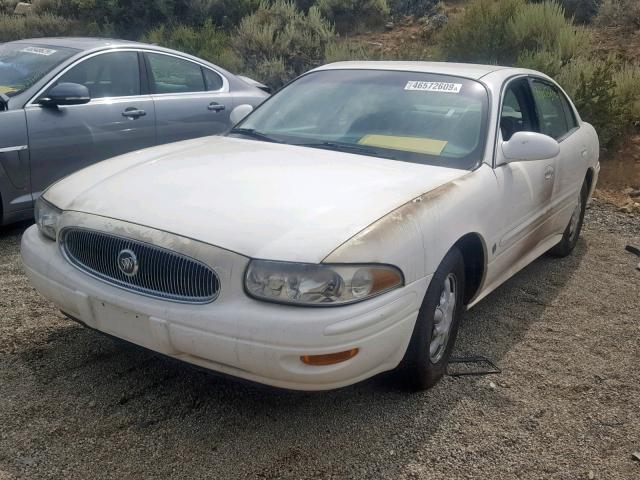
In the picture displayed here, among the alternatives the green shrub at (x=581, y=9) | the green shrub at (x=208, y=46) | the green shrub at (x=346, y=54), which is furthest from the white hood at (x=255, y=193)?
the green shrub at (x=581, y=9)

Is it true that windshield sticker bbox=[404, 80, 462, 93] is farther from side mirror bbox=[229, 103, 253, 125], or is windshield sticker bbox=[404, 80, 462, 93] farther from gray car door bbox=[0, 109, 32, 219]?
gray car door bbox=[0, 109, 32, 219]

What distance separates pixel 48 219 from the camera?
335 cm

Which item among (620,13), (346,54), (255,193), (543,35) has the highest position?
(255,193)

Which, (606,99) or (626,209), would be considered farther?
(606,99)

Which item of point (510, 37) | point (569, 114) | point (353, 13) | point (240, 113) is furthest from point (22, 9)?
point (569, 114)

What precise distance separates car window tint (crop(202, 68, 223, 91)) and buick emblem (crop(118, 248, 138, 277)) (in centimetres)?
407

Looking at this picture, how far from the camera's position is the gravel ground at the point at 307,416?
2812 mm

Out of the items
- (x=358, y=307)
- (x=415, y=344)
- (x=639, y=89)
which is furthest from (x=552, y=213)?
(x=639, y=89)

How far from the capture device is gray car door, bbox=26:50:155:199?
208 inches

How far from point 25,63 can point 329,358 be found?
4.25m

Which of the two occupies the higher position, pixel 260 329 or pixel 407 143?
pixel 407 143

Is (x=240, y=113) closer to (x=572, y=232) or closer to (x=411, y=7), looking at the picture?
(x=572, y=232)

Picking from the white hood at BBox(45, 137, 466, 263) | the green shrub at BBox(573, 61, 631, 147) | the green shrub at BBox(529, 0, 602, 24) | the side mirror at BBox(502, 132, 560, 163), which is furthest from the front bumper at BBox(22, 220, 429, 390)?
the green shrub at BBox(529, 0, 602, 24)

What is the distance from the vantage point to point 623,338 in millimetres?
4219
